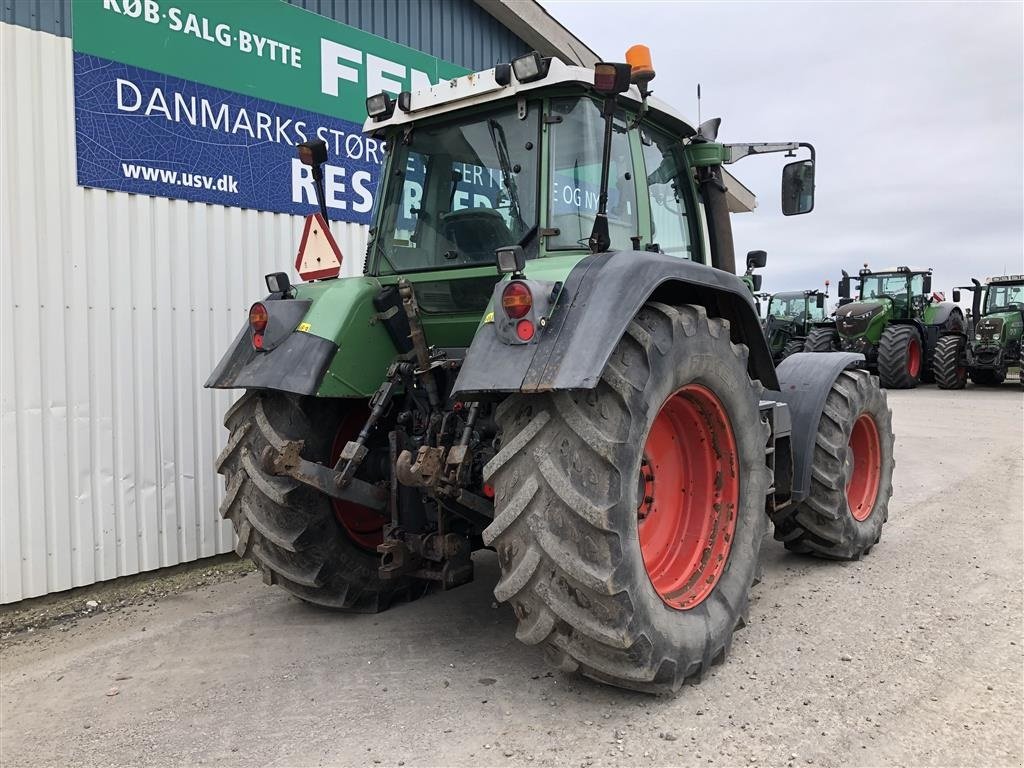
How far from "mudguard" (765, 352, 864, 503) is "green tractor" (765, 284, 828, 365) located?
16.7m

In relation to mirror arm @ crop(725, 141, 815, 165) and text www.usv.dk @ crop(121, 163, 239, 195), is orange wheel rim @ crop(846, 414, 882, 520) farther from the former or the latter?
text www.usv.dk @ crop(121, 163, 239, 195)

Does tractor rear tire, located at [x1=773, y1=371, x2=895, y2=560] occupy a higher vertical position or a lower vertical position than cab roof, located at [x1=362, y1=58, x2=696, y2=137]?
lower

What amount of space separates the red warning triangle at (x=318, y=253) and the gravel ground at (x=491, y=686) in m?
1.82

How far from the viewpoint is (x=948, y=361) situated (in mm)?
17688

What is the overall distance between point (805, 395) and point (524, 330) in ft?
8.40

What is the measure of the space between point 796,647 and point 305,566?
7.61ft

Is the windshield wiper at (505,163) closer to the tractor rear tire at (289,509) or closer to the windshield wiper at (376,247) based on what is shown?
the windshield wiper at (376,247)

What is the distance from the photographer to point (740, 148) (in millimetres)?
4352

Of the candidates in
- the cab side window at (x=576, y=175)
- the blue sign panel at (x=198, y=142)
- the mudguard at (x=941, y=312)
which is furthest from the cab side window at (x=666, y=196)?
the mudguard at (x=941, y=312)

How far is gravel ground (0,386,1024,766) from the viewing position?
264 centimetres

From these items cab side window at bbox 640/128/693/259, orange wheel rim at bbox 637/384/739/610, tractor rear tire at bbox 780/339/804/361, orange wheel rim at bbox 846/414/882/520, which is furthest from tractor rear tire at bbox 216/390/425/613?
tractor rear tire at bbox 780/339/804/361

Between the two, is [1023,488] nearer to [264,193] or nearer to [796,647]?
[796,647]

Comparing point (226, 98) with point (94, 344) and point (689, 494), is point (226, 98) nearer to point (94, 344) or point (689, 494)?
point (94, 344)

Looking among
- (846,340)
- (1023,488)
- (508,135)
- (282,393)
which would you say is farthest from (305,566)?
(846,340)
